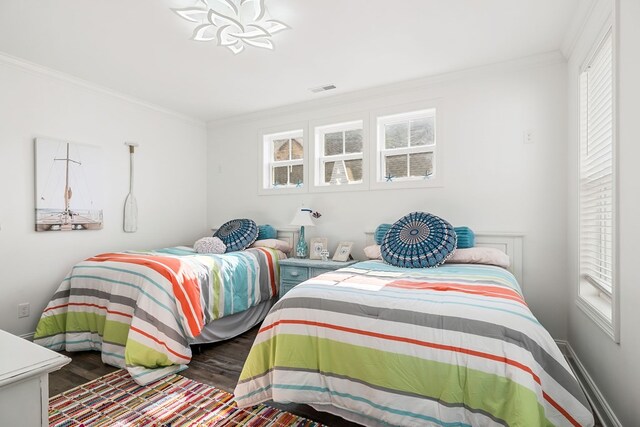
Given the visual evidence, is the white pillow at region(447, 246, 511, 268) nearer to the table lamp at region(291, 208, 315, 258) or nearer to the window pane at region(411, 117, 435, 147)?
the window pane at region(411, 117, 435, 147)

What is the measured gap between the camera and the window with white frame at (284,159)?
13.8 ft

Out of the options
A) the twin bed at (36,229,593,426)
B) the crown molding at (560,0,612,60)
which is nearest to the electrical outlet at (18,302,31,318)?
the twin bed at (36,229,593,426)

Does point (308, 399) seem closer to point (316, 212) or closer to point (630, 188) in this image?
point (630, 188)

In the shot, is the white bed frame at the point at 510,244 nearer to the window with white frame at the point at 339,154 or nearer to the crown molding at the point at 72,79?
the window with white frame at the point at 339,154

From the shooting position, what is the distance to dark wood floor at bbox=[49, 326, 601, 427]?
1.98 m

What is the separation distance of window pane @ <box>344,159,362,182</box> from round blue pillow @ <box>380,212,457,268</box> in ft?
3.40

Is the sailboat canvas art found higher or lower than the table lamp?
higher

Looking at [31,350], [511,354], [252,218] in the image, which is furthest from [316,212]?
[31,350]

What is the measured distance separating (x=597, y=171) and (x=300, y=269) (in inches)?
96.0

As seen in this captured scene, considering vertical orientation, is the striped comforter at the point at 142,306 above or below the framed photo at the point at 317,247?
below

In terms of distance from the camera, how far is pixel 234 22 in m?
2.12

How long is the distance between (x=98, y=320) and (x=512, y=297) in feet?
9.76

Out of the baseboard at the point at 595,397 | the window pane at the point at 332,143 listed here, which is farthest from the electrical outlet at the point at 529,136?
the window pane at the point at 332,143

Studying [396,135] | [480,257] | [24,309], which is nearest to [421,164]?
→ [396,135]
